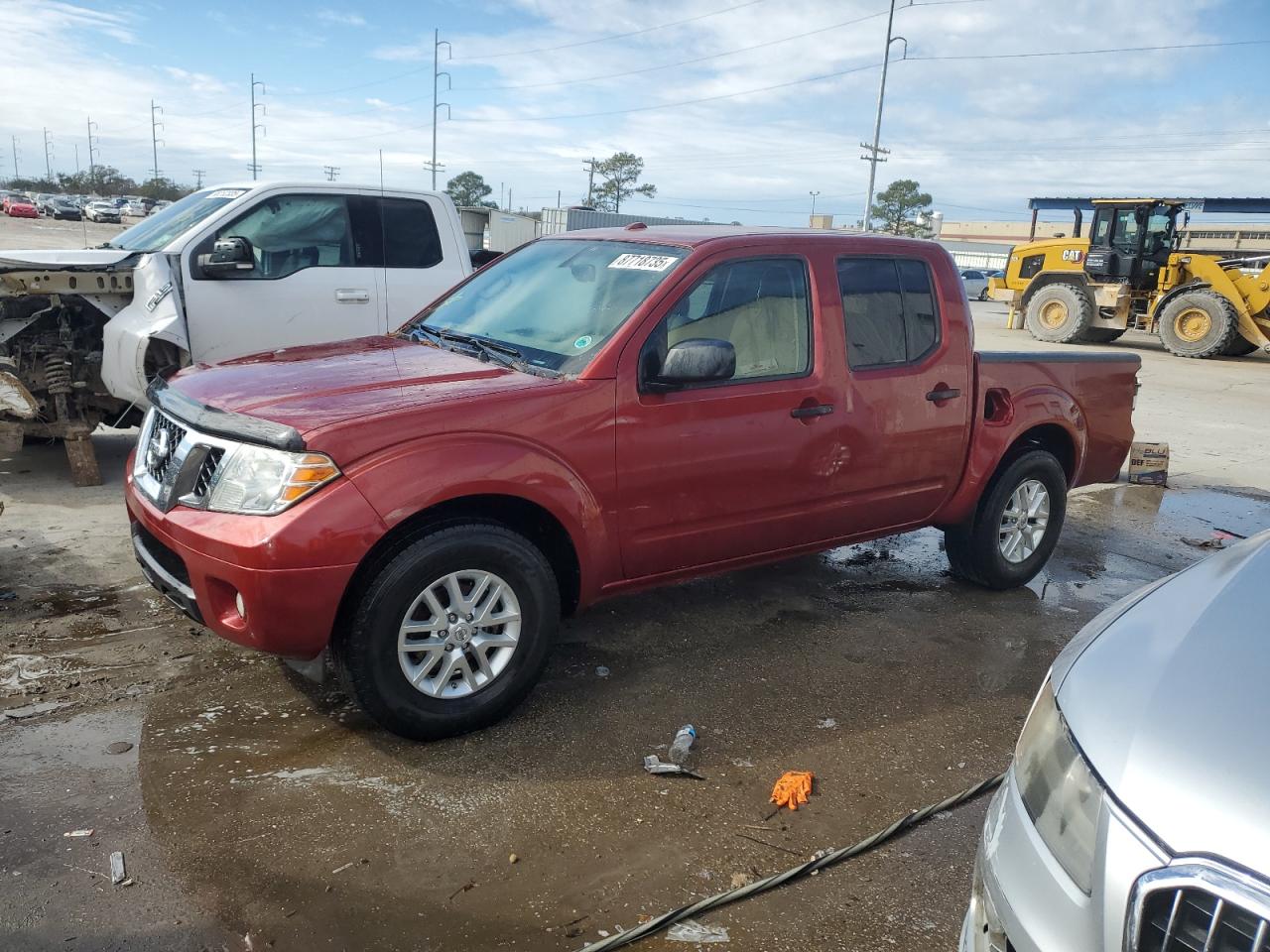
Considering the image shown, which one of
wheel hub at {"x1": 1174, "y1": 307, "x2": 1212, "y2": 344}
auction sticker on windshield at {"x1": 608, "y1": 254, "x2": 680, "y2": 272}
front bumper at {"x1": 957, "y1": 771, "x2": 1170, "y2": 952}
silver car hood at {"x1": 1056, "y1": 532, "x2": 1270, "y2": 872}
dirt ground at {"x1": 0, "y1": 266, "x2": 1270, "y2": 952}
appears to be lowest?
dirt ground at {"x1": 0, "y1": 266, "x2": 1270, "y2": 952}

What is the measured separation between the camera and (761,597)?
4.99 metres

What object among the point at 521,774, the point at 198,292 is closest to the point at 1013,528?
the point at 521,774

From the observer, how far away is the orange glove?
10.3 ft

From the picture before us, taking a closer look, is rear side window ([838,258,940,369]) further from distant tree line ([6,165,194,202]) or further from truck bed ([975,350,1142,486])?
distant tree line ([6,165,194,202])

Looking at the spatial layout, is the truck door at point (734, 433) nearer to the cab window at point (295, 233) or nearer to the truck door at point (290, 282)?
the truck door at point (290, 282)

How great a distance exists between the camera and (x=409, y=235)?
281 inches

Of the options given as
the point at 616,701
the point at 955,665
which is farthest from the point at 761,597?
the point at 616,701

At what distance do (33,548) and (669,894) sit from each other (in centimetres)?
415

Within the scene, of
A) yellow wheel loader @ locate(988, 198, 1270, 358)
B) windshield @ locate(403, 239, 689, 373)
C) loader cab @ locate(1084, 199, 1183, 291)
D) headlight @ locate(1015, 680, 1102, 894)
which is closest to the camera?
headlight @ locate(1015, 680, 1102, 894)

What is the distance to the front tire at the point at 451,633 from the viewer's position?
3086 millimetres

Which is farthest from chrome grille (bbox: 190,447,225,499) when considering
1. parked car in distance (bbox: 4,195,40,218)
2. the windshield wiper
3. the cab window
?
parked car in distance (bbox: 4,195,40,218)

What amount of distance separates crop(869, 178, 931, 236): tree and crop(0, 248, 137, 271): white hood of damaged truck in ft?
186

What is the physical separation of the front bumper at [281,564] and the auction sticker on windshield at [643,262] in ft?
5.20

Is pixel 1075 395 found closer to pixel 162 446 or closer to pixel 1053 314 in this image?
pixel 162 446
